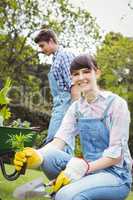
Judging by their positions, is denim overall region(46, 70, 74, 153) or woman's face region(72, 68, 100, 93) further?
denim overall region(46, 70, 74, 153)

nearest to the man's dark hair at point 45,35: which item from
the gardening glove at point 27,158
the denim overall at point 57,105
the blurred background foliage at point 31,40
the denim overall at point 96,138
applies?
the denim overall at point 57,105

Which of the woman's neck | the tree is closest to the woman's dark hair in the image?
the woman's neck

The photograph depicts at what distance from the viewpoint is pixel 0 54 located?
1431 centimetres

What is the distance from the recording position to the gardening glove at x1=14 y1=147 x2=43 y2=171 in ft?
9.74

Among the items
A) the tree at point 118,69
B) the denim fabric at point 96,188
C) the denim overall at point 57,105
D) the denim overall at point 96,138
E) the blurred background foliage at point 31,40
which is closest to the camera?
the denim fabric at point 96,188

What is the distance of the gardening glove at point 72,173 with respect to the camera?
116 inches

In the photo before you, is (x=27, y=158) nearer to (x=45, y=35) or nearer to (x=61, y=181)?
(x=61, y=181)

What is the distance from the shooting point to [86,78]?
3.23 metres

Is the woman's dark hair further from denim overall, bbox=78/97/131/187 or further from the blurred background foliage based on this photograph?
the blurred background foliage

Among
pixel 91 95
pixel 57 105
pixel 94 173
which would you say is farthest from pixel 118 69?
pixel 94 173

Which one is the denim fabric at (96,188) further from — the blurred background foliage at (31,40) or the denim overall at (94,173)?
the blurred background foliage at (31,40)

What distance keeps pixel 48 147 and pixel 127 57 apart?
15.9 metres

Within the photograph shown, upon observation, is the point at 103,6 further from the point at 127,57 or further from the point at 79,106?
the point at 79,106

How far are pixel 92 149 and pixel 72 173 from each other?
0.96 ft
